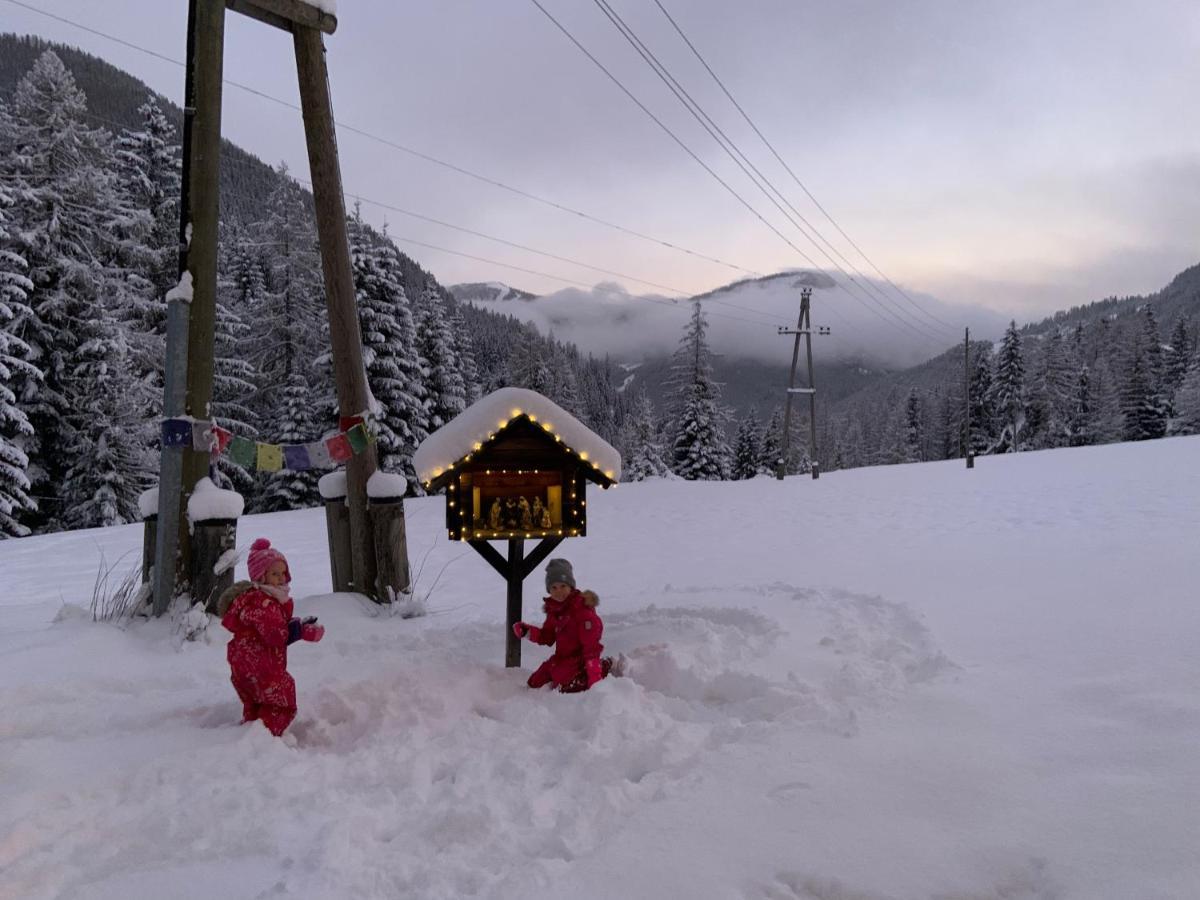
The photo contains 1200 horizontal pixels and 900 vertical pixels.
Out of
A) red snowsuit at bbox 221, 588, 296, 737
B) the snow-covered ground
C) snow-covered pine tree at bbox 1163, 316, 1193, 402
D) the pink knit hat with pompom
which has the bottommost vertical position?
the snow-covered ground

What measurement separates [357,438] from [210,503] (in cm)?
143

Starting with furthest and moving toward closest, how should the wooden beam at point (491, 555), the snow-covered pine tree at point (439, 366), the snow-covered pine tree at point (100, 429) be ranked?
the snow-covered pine tree at point (439, 366) → the snow-covered pine tree at point (100, 429) → the wooden beam at point (491, 555)

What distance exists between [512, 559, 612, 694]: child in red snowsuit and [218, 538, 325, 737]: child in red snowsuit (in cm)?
157

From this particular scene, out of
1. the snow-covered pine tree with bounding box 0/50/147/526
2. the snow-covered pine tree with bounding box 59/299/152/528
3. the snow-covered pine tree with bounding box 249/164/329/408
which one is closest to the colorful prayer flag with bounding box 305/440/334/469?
the snow-covered pine tree with bounding box 59/299/152/528

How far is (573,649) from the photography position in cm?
471

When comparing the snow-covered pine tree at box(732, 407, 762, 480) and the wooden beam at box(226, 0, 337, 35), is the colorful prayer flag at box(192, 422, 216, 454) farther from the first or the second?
the snow-covered pine tree at box(732, 407, 762, 480)

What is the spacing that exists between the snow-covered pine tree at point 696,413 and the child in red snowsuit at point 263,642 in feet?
107

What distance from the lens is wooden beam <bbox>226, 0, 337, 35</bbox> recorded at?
6.31 meters

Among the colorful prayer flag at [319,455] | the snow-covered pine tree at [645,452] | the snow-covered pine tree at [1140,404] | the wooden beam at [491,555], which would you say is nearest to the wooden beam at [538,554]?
the wooden beam at [491,555]

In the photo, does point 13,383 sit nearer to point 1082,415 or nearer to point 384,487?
point 384,487

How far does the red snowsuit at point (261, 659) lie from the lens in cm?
382

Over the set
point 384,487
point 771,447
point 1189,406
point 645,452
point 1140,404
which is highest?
point 1140,404

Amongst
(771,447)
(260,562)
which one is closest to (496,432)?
(260,562)

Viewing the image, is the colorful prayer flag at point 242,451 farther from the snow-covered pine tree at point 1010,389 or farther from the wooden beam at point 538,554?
the snow-covered pine tree at point 1010,389
